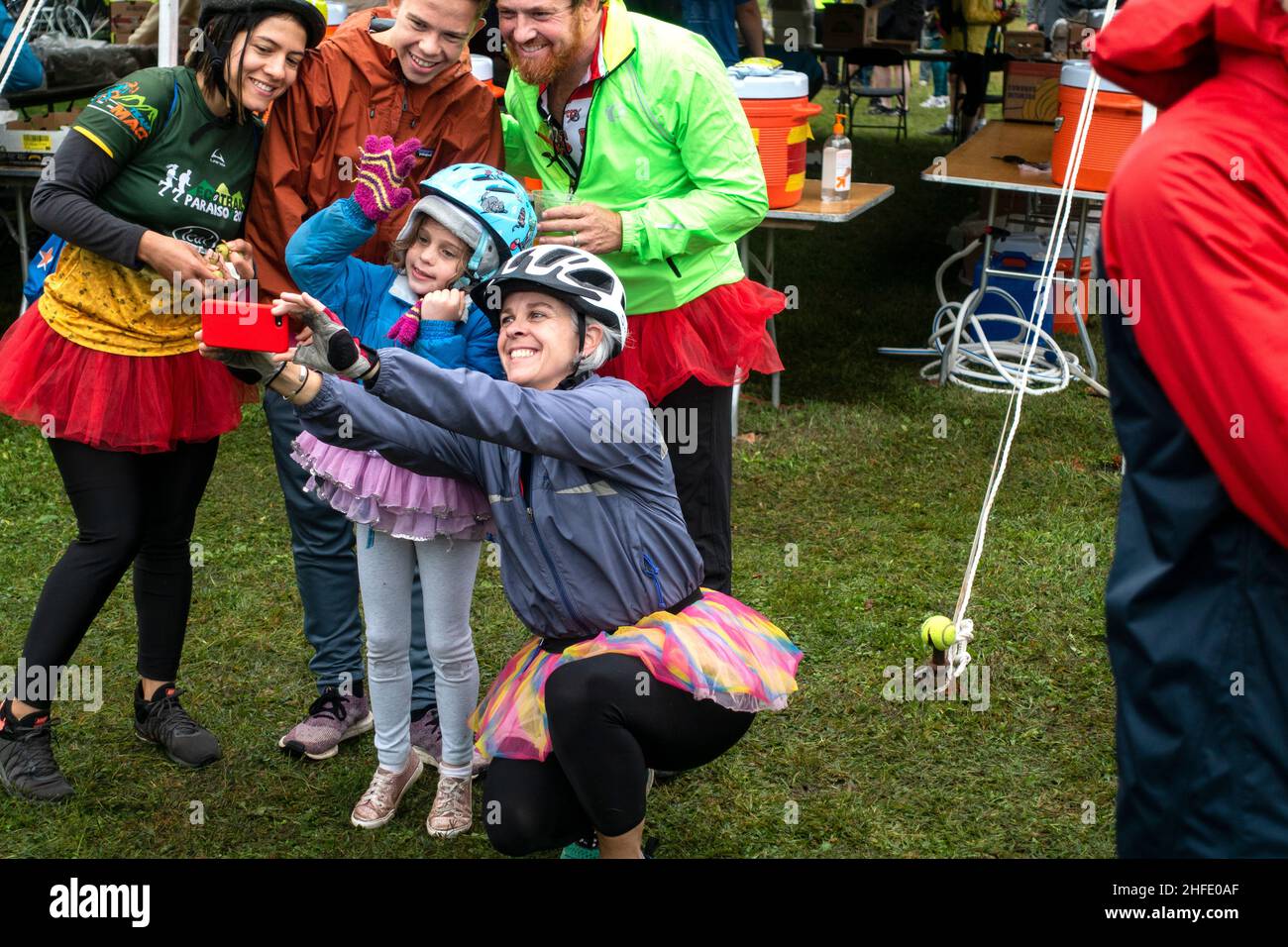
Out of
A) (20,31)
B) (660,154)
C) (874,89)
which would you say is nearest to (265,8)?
(660,154)

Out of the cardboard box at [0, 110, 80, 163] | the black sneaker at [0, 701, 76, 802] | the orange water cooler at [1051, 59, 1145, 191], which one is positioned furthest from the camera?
the cardboard box at [0, 110, 80, 163]

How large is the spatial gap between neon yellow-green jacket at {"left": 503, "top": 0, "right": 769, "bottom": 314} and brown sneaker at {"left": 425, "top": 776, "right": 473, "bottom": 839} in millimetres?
1184

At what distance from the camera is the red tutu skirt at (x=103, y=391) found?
3.09m

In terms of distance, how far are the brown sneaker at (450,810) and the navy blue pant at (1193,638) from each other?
1.86 metres

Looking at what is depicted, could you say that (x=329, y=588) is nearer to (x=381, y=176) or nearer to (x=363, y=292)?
(x=363, y=292)

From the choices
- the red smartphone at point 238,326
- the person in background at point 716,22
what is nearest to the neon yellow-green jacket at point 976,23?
the person in background at point 716,22

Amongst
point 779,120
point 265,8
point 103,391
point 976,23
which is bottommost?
point 976,23

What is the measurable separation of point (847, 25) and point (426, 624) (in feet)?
30.7

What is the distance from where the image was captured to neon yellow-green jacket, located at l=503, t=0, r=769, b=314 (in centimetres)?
300

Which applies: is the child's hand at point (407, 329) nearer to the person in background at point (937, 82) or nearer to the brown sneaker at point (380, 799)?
the brown sneaker at point (380, 799)

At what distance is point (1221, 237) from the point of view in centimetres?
149

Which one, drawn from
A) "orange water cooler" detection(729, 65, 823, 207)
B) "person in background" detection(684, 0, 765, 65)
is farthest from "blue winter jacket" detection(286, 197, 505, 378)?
"person in background" detection(684, 0, 765, 65)

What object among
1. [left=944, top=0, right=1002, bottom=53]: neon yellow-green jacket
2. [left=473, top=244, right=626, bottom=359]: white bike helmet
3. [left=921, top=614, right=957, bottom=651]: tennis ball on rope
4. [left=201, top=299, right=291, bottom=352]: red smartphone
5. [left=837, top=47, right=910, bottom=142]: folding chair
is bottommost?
[left=837, top=47, right=910, bottom=142]: folding chair

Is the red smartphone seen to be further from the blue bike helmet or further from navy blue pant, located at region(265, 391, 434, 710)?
navy blue pant, located at region(265, 391, 434, 710)
